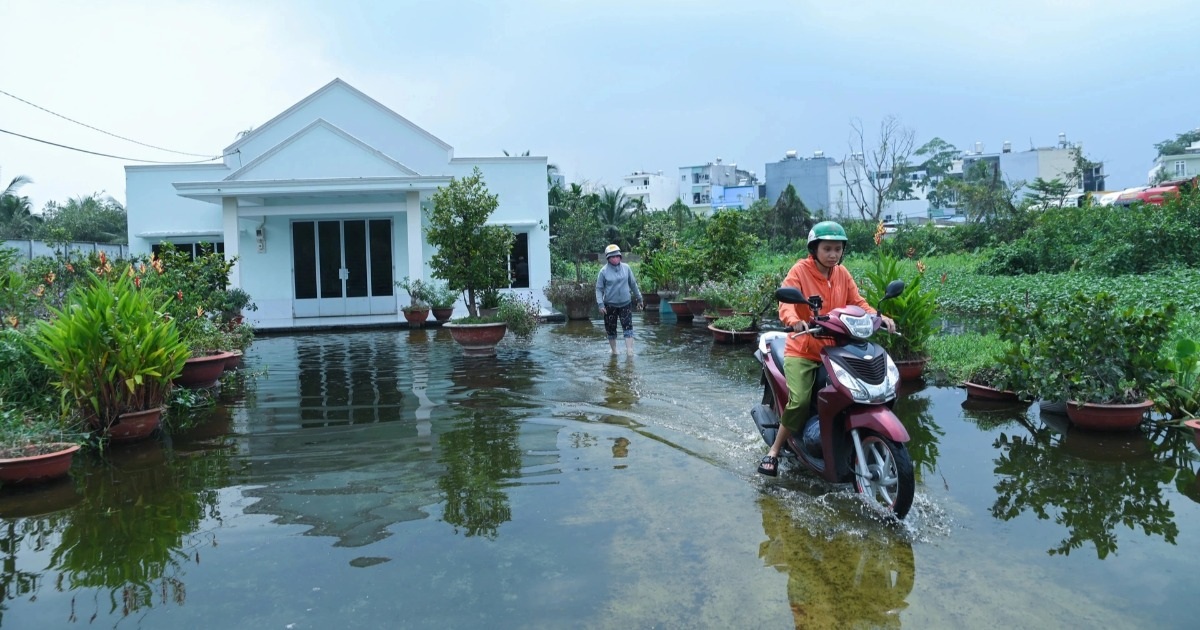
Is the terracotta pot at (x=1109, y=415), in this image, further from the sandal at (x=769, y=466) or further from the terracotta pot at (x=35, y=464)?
the terracotta pot at (x=35, y=464)

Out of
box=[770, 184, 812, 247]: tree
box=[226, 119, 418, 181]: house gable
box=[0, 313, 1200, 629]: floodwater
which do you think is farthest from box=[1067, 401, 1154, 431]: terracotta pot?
box=[770, 184, 812, 247]: tree

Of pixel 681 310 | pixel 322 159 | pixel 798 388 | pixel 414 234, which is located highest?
pixel 322 159

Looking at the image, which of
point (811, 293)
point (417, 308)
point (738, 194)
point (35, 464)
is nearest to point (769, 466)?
point (811, 293)

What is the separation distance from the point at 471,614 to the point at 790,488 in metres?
2.42

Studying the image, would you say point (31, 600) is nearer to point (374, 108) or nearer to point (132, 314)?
point (132, 314)

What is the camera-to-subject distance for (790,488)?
5.09 metres

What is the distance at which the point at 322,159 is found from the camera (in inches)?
667

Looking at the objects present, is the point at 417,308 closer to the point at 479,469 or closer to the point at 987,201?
the point at 479,469

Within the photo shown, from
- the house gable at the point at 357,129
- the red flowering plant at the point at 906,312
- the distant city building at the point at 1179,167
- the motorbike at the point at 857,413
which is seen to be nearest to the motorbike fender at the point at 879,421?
the motorbike at the point at 857,413

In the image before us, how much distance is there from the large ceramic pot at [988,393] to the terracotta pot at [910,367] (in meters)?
0.66

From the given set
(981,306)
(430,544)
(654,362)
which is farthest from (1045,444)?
(981,306)

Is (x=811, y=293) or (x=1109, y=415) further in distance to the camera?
(x=1109, y=415)

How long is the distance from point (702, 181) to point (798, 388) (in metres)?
66.7

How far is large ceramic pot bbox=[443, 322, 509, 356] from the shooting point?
11023 millimetres
